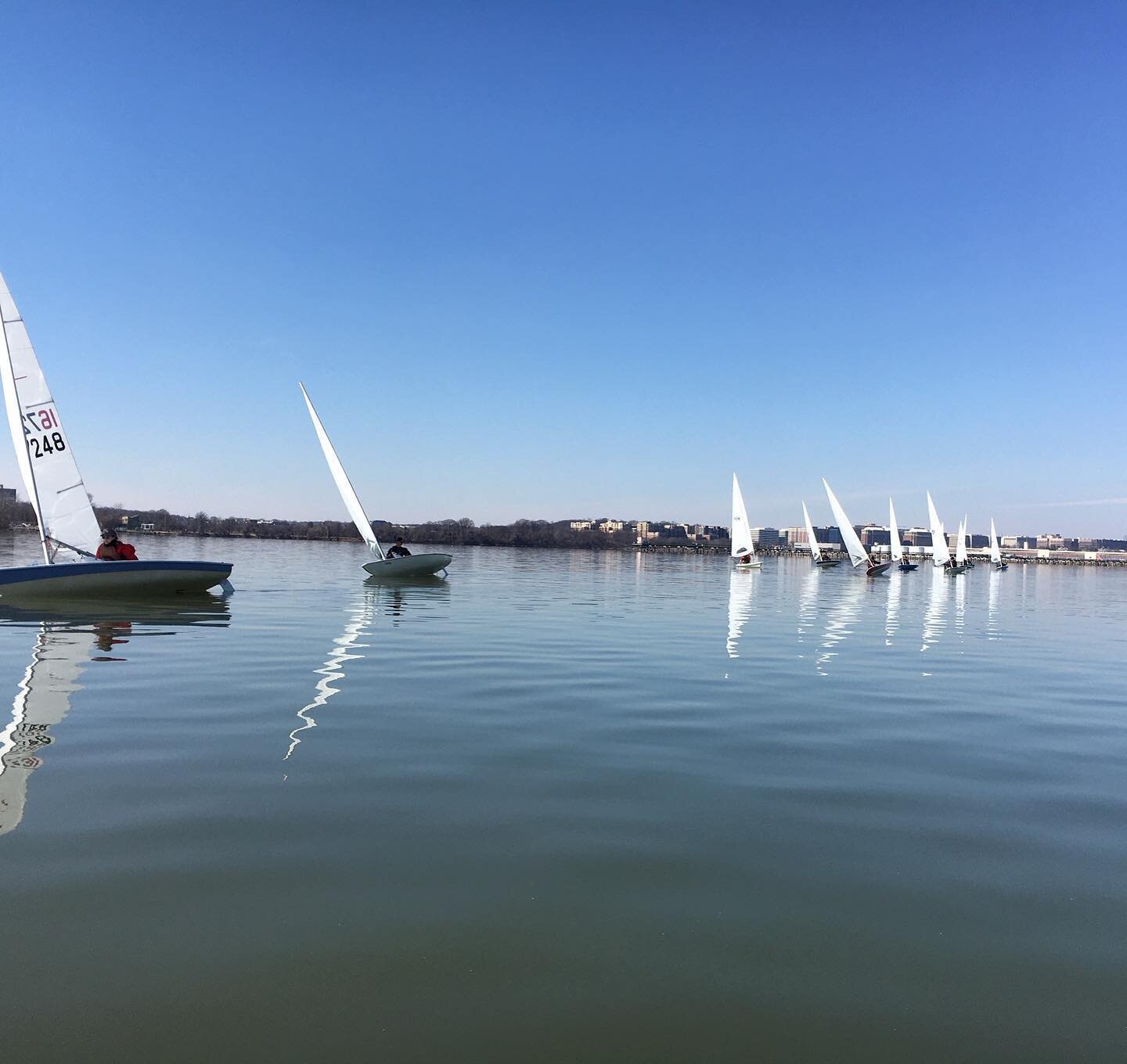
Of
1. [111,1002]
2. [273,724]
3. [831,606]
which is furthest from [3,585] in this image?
[831,606]

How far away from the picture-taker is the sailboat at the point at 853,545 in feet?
214

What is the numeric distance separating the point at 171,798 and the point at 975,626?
24.5m

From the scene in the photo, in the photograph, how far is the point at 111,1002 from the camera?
344 centimetres

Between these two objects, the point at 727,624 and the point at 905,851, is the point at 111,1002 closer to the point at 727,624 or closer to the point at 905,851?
the point at 905,851

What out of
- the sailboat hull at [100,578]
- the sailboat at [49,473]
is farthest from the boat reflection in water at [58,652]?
the sailboat at [49,473]

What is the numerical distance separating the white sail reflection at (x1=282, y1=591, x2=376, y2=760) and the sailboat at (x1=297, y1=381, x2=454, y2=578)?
435 inches

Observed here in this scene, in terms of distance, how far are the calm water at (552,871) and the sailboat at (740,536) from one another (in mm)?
59441

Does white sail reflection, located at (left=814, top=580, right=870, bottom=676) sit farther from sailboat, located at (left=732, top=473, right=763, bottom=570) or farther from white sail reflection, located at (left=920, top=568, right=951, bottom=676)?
sailboat, located at (left=732, top=473, right=763, bottom=570)

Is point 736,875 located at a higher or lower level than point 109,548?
lower

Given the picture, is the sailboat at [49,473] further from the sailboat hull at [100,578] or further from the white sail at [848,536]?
the white sail at [848,536]

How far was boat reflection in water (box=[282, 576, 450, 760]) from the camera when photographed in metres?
10.1

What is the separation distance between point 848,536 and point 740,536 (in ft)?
37.6

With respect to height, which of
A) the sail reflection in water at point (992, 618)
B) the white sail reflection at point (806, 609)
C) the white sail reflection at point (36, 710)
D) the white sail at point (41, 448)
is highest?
the white sail at point (41, 448)

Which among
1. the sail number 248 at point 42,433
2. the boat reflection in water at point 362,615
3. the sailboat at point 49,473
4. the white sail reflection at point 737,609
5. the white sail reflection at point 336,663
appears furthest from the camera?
the sail number 248 at point 42,433
